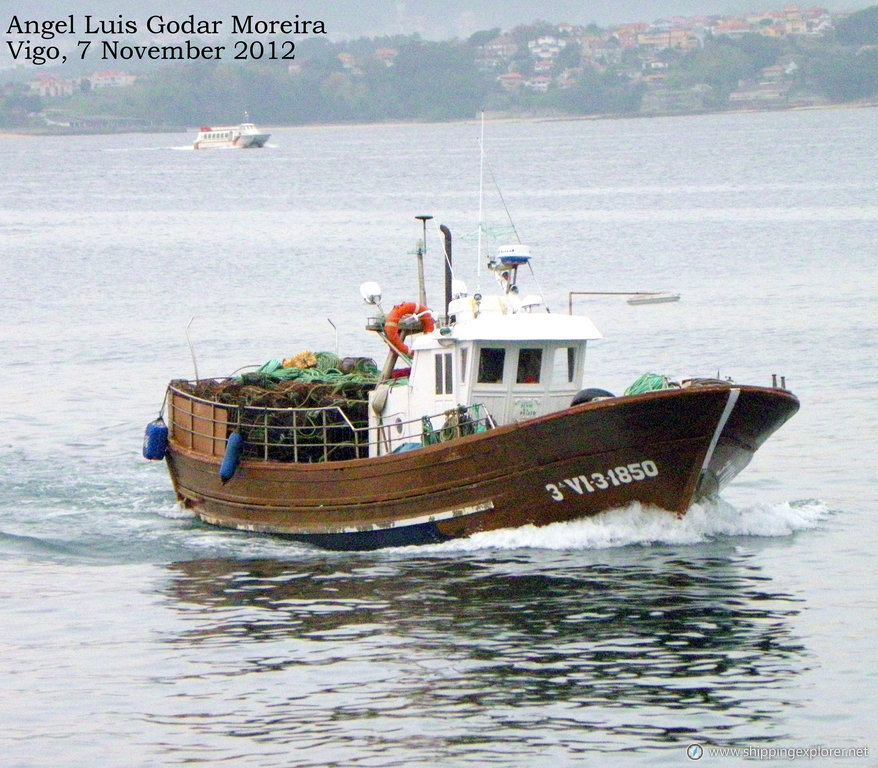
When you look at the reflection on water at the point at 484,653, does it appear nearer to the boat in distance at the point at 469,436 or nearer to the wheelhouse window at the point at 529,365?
the boat in distance at the point at 469,436

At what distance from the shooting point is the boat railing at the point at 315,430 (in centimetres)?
2322

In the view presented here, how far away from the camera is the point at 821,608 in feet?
68.9

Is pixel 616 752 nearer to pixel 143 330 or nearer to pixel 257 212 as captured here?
pixel 143 330

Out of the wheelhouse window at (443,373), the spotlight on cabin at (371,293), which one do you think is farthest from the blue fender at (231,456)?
the wheelhouse window at (443,373)

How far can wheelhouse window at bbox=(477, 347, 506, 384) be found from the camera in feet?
76.6

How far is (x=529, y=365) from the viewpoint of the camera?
77.2ft

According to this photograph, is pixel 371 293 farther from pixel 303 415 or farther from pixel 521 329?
pixel 521 329

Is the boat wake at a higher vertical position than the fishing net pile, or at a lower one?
lower

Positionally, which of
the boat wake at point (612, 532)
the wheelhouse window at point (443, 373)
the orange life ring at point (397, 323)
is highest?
the orange life ring at point (397, 323)

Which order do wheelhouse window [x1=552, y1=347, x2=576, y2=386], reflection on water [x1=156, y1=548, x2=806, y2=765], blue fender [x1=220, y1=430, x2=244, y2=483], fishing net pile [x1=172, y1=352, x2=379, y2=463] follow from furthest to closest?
blue fender [x1=220, y1=430, x2=244, y2=483] < fishing net pile [x1=172, y1=352, x2=379, y2=463] < wheelhouse window [x1=552, y1=347, x2=576, y2=386] < reflection on water [x1=156, y1=548, x2=806, y2=765]

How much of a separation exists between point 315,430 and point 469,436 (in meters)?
3.16

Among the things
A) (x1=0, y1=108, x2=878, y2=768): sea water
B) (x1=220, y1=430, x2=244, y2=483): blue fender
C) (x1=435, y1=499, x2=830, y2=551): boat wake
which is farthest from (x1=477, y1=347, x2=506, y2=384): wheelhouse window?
(x1=220, y1=430, x2=244, y2=483): blue fender

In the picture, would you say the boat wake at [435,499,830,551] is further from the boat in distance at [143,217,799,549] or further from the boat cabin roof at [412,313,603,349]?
the boat cabin roof at [412,313,603,349]

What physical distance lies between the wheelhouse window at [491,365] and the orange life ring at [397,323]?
1.45 meters
